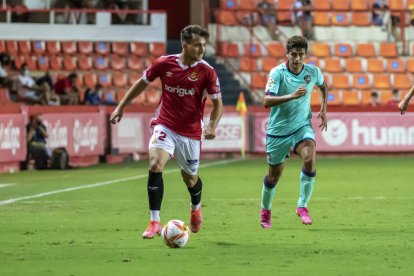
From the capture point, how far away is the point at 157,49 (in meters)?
35.6

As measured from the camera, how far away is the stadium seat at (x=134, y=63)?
3491 cm

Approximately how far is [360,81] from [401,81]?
133cm

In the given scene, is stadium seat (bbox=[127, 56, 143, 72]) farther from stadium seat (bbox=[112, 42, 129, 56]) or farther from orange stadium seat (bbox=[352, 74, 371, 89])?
orange stadium seat (bbox=[352, 74, 371, 89])

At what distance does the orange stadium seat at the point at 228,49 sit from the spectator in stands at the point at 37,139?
1134 cm

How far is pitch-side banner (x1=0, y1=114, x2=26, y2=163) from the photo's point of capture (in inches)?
960

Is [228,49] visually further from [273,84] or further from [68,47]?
[273,84]

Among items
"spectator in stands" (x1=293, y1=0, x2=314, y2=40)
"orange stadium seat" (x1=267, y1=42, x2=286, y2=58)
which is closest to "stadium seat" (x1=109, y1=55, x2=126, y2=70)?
"orange stadium seat" (x1=267, y1=42, x2=286, y2=58)

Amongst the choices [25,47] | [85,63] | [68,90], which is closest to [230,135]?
[68,90]

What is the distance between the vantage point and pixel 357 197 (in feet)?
58.9

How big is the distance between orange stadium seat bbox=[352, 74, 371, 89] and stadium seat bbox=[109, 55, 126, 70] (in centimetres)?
738

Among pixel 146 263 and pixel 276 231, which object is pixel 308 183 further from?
pixel 146 263

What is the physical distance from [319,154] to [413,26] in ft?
28.8

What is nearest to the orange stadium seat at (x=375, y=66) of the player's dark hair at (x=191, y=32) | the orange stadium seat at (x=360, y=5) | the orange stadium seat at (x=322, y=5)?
the orange stadium seat at (x=360, y=5)

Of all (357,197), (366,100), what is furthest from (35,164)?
(366,100)
